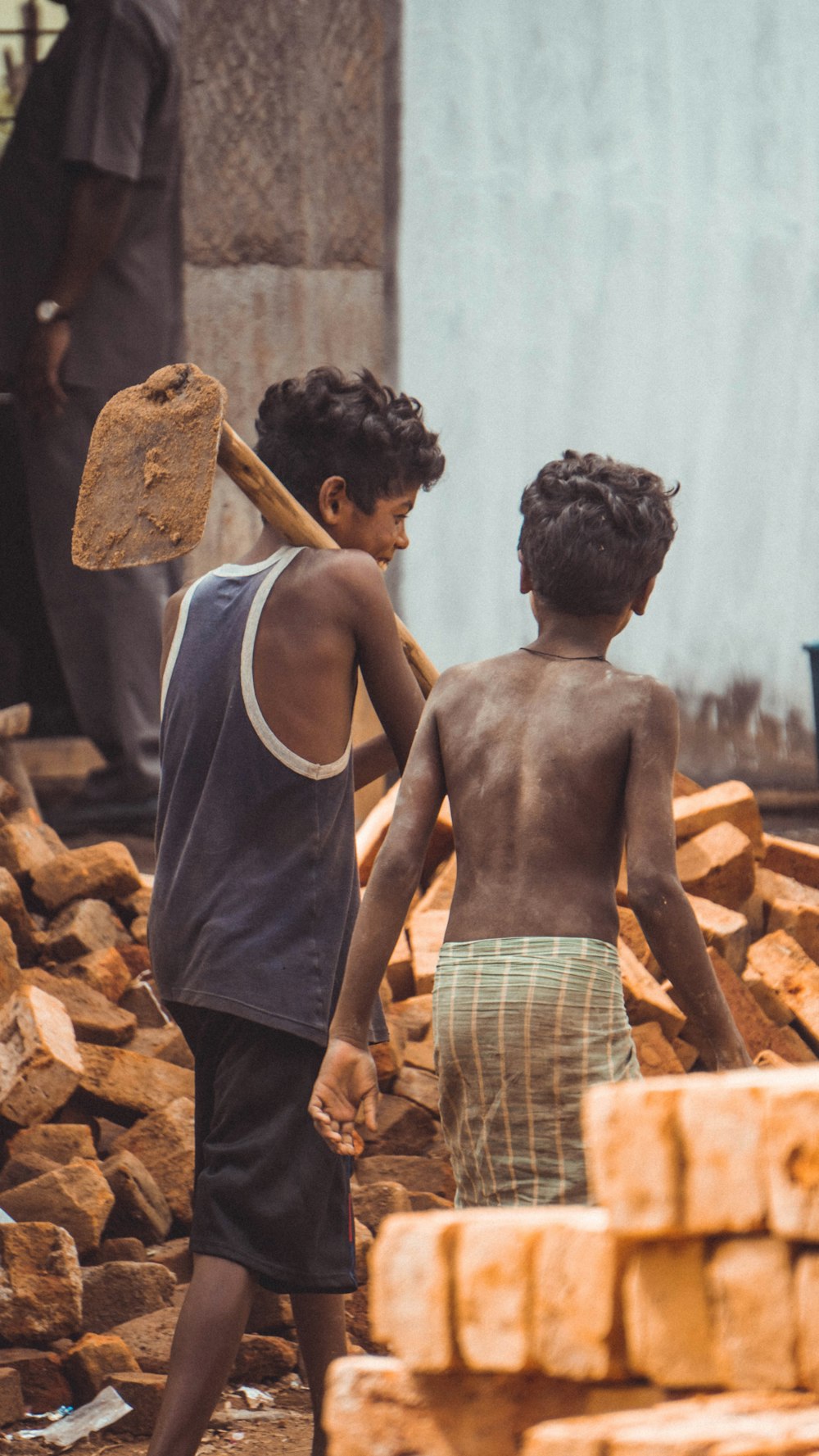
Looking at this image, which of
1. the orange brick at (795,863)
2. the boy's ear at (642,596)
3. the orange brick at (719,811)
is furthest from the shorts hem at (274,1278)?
the orange brick at (795,863)

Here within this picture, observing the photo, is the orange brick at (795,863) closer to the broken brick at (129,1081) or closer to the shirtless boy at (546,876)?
the broken brick at (129,1081)

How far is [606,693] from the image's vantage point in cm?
234

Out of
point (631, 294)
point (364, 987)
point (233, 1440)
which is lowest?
point (233, 1440)

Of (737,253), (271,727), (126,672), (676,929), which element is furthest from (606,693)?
(737,253)

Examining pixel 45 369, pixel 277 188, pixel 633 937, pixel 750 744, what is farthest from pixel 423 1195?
pixel 277 188

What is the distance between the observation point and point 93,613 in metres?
5.86

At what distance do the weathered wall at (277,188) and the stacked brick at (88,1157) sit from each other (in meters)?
1.87

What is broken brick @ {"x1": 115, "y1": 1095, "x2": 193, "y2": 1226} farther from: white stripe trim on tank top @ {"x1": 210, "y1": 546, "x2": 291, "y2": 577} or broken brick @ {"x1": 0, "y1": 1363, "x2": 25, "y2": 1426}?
white stripe trim on tank top @ {"x1": 210, "y1": 546, "x2": 291, "y2": 577}

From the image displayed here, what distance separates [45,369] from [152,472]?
3291mm

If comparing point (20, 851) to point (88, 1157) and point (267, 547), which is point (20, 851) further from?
point (267, 547)

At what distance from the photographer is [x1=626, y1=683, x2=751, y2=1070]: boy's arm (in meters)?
2.27

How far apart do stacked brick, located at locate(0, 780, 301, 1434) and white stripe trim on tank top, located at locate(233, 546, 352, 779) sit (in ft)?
3.49

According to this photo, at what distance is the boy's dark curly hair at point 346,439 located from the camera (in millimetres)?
2770

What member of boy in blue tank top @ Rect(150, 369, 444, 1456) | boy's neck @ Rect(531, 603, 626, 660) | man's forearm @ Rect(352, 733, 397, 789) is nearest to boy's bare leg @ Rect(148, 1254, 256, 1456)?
boy in blue tank top @ Rect(150, 369, 444, 1456)
